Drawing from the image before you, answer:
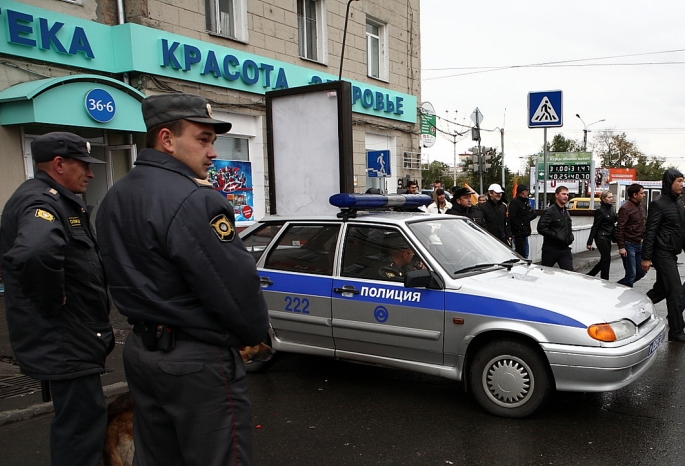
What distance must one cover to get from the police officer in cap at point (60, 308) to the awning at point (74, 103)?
5211 millimetres

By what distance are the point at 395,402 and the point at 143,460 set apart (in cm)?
285

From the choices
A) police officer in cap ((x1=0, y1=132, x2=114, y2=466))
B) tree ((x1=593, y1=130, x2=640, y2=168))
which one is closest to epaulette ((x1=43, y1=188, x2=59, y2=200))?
police officer in cap ((x1=0, y1=132, x2=114, y2=466))

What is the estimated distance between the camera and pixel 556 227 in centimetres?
845

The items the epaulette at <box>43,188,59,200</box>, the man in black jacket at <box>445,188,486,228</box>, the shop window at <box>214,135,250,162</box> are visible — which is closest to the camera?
the epaulette at <box>43,188,59,200</box>

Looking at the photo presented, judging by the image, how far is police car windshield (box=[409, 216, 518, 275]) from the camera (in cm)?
473

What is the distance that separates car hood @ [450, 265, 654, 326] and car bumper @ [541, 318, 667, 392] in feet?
0.70

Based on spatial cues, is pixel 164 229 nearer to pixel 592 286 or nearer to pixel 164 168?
pixel 164 168

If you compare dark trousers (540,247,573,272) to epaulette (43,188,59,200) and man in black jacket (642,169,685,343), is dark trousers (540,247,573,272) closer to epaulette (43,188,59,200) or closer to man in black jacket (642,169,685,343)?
man in black jacket (642,169,685,343)

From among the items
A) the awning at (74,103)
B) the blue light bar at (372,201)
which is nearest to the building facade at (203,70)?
the awning at (74,103)

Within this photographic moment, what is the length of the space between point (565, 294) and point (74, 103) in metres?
7.50

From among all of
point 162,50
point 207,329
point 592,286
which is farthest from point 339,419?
point 162,50

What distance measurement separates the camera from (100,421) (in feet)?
9.30

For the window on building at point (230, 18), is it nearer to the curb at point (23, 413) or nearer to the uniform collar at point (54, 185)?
the curb at point (23, 413)

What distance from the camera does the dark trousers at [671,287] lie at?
253 inches
